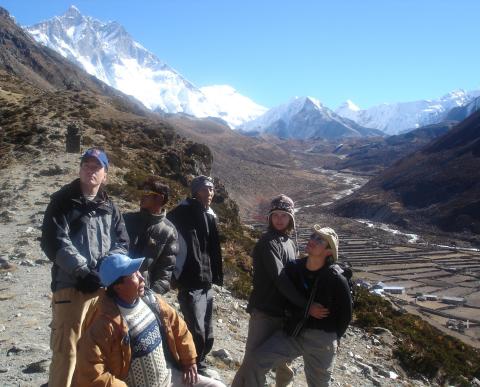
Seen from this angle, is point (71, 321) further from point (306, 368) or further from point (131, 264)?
point (306, 368)

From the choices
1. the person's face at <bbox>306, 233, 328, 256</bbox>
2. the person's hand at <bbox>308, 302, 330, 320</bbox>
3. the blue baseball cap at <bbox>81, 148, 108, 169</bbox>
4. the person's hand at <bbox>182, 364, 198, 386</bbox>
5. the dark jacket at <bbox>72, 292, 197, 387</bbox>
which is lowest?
the person's hand at <bbox>182, 364, 198, 386</bbox>

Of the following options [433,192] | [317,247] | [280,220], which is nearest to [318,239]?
[317,247]

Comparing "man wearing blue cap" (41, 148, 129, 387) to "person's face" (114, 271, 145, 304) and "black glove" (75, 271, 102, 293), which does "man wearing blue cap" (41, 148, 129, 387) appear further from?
"person's face" (114, 271, 145, 304)

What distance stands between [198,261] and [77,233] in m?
1.34

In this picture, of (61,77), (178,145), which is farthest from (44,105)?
(61,77)

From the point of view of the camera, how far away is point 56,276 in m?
3.47

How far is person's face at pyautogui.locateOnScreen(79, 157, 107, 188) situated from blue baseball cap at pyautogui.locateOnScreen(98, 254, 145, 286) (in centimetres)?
78

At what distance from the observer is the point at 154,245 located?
412cm

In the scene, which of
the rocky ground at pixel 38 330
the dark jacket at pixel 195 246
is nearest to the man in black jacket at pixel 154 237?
the dark jacket at pixel 195 246

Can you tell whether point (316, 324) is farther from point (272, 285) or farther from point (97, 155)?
point (97, 155)

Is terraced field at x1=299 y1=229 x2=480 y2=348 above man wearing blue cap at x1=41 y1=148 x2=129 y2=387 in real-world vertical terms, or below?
below

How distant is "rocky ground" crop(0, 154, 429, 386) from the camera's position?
550 centimetres

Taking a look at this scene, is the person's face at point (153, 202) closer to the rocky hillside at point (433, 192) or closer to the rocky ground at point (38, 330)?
the rocky ground at point (38, 330)

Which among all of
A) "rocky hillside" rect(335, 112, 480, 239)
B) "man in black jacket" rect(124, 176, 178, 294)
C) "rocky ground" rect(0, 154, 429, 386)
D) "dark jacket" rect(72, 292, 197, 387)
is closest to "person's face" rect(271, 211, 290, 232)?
"man in black jacket" rect(124, 176, 178, 294)
